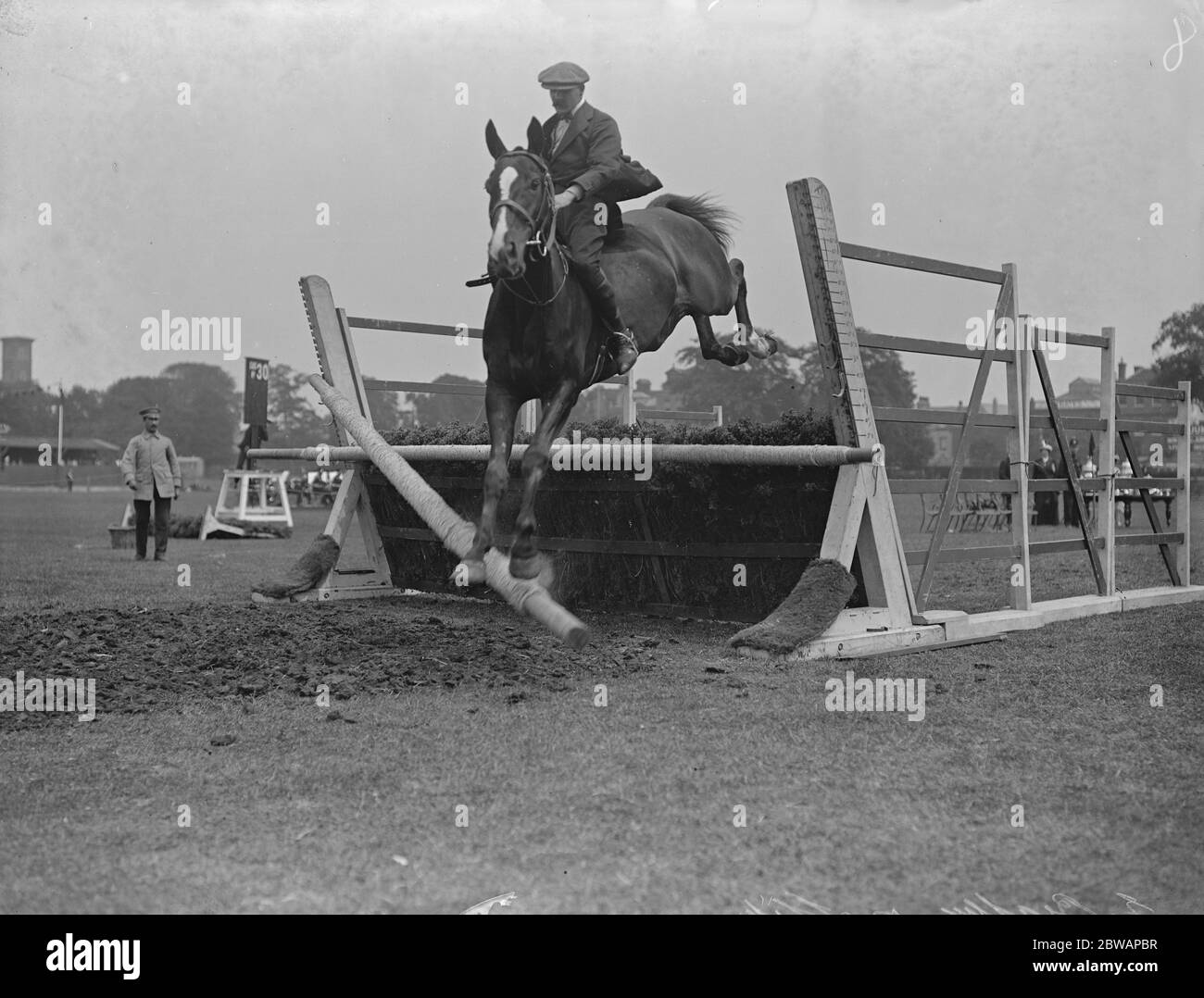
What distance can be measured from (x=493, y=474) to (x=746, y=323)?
273 centimetres

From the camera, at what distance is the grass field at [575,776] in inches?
107

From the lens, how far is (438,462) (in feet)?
28.7

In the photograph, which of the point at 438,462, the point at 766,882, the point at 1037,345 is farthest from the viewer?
the point at 438,462

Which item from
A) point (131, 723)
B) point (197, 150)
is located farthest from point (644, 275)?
point (197, 150)

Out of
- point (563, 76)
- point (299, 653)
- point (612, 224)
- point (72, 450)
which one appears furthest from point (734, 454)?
point (72, 450)

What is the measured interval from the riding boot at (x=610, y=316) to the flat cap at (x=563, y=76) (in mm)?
1041

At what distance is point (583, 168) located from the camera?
6.28m

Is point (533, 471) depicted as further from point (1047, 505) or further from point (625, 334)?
point (1047, 505)
